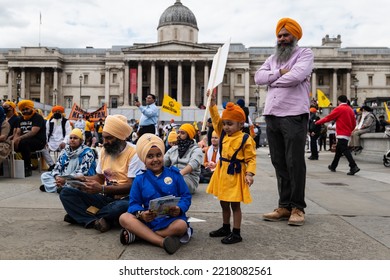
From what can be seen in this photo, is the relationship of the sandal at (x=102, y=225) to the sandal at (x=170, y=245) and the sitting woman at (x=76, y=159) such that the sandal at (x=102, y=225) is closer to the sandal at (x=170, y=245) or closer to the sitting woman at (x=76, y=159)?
the sandal at (x=170, y=245)

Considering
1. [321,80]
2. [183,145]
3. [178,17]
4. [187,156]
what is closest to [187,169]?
[187,156]

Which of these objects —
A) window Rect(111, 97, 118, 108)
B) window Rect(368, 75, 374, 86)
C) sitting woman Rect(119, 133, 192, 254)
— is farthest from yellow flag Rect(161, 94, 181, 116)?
window Rect(368, 75, 374, 86)

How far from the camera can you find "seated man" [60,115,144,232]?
439 cm

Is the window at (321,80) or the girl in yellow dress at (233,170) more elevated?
the window at (321,80)

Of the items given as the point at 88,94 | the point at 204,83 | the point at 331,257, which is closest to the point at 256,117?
the point at 204,83

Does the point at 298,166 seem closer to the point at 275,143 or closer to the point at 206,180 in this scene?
the point at 275,143

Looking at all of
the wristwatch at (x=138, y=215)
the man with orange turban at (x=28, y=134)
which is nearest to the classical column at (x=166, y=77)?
the man with orange turban at (x=28, y=134)

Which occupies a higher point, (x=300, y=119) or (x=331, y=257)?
(x=300, y=119)

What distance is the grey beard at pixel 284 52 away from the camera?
4.91 meters

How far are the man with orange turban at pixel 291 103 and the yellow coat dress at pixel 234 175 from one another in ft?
3.01

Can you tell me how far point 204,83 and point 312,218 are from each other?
63278 mm

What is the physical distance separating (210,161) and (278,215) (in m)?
4.98

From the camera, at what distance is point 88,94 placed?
72312 mm

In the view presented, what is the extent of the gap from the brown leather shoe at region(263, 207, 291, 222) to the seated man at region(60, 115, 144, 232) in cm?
164
